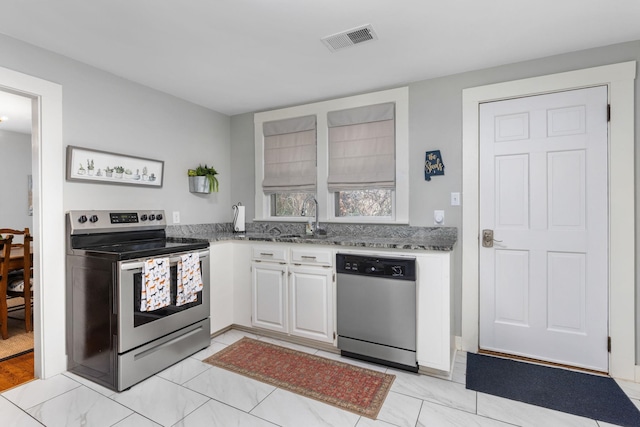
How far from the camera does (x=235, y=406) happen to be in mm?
1951

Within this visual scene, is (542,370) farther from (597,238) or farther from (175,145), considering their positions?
(175,145)

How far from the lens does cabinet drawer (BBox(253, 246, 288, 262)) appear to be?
2840 mm

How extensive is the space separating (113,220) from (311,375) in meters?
1.97

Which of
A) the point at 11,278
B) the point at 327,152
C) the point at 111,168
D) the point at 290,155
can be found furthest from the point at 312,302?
the point at 11,278

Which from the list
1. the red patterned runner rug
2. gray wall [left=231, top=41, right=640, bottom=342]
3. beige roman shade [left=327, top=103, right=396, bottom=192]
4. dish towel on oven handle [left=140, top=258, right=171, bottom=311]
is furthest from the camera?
beige roman shade [left=327, top=103, right=396, bottom=192]

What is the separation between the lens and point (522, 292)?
2.53 m

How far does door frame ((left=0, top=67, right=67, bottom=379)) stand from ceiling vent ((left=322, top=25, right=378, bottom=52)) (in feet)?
6.51

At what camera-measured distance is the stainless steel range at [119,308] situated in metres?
2.09

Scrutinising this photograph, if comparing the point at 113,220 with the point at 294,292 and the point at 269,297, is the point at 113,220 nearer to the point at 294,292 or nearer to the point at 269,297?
the point at 269,297

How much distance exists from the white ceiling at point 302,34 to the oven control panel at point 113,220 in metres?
1.17

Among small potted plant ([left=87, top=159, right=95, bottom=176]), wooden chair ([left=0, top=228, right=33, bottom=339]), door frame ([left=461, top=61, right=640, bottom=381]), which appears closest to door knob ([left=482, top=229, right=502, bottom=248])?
door frame ([left=461, top=61, right=640, bottom=381])

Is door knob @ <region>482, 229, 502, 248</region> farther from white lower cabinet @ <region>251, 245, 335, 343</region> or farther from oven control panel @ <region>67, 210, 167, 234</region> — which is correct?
oven control panel @ <region>67, 210, 167, 234</region>

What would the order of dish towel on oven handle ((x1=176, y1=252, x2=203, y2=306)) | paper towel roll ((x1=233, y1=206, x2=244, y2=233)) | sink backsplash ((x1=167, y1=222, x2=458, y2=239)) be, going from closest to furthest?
dish towel on oven handle ((x1=176, y1=252, x2=203, y2=306)) < sink backsplash ((x1=167, y1=222, x2=458, y2=239)) < paper towel roll ((x1=233, y1=206, x2=244, y2=233))

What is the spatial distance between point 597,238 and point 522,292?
638mm
